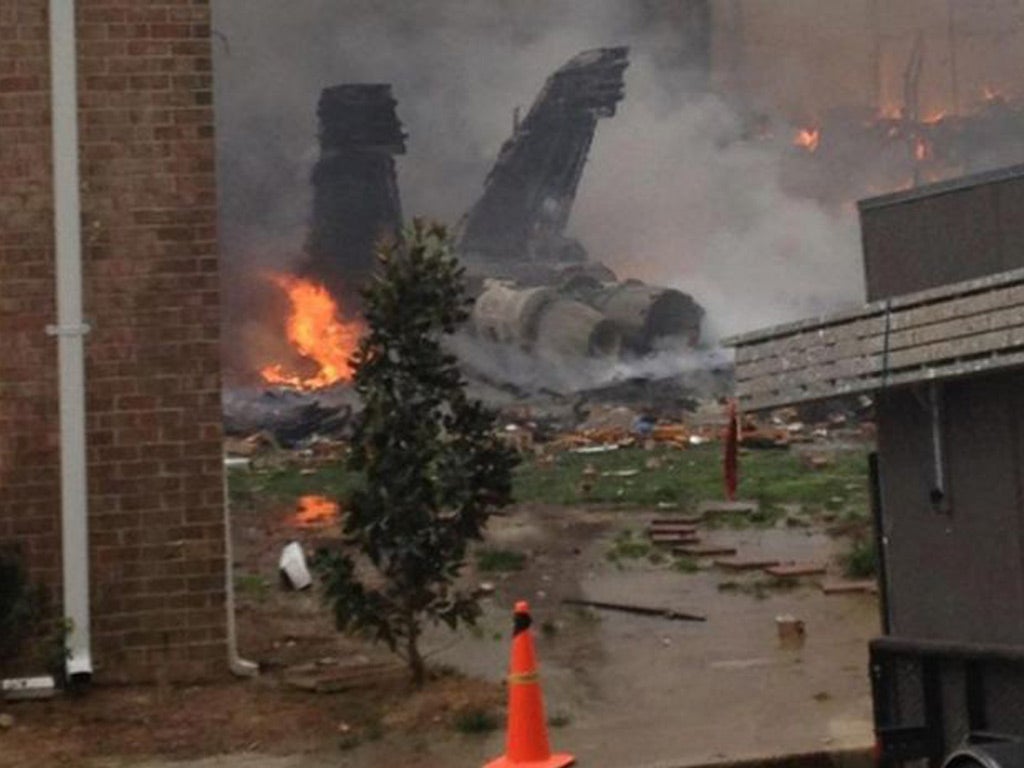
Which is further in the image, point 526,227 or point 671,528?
point 526,227

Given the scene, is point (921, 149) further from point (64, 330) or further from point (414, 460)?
point (64, 330)

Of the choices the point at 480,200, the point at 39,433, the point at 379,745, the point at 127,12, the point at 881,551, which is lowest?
the point at 379,745

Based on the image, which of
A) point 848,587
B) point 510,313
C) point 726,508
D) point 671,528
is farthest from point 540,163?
point 848,587

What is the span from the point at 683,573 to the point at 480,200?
58.2 ft

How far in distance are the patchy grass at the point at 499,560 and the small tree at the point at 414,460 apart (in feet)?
13.9

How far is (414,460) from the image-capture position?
29.7ft

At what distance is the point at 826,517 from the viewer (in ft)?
51.5

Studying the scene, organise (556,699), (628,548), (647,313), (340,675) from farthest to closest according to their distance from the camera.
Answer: (647,313)
(628,548)
(340,675)
(556,699)

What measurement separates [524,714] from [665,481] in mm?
12466

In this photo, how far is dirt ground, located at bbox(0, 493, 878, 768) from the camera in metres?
7.91

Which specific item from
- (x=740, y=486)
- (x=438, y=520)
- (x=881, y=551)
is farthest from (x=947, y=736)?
(x=740, y=486)

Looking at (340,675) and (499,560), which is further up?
(499,560)

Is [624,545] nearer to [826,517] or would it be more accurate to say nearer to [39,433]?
[826,517]

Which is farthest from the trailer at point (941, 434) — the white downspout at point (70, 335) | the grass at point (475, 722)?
the white downspout at point (70, 335)
